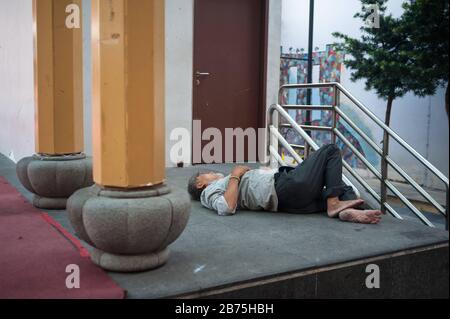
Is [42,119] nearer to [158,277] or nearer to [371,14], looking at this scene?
[158,277]

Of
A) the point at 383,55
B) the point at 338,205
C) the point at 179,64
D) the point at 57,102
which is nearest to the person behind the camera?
the point at 338,205

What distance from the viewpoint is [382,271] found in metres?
2.87

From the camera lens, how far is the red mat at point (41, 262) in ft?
7.25

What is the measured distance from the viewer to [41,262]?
8.71 feet

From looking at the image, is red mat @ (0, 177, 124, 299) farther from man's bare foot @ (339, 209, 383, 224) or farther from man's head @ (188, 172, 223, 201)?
man's bare foot @ (339, 209, 383, 224)

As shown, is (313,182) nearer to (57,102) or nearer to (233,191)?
(233,191)

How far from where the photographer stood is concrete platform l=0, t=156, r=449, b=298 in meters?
2.37

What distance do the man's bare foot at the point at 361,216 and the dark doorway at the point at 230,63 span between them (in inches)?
127

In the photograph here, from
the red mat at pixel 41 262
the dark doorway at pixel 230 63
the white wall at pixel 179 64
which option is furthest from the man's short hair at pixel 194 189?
the dark doorway at pixel 230 63

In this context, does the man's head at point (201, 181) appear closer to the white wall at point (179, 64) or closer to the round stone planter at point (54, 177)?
the round stone planter at point (54, 177)

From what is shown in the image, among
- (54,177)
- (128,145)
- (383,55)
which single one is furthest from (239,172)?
(383,55)

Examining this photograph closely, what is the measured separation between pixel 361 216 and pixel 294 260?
1.09m
